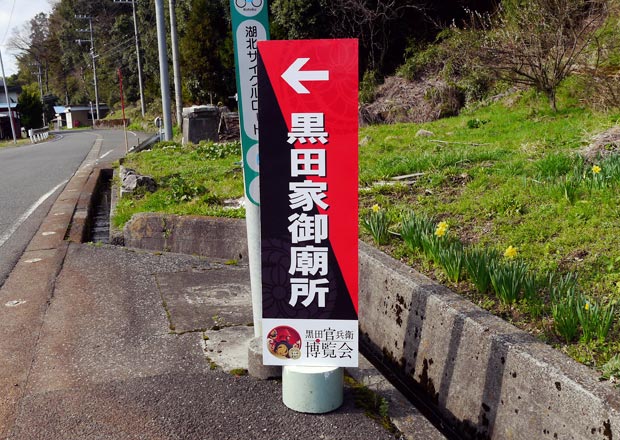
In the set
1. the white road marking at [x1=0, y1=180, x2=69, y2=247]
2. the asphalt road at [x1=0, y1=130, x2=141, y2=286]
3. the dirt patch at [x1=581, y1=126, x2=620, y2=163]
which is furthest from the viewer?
the white road marking at [x1=0, y1=180, x2=69, y2=247]

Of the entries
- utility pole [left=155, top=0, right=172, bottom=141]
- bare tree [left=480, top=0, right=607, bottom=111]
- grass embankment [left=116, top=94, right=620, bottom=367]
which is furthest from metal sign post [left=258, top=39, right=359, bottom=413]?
utility pole [left=155, top=0, right=172, bottom=141]

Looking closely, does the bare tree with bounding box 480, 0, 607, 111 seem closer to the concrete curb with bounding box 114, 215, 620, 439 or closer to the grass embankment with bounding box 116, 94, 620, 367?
the grass embankment with bounding box 116, 94, 620, 367

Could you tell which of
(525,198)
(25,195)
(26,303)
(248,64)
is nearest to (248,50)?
(248,64)

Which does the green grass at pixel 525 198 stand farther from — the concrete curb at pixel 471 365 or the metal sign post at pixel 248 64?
the metal sign post at pixel 248 64

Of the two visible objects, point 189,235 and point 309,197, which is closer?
point 309,197

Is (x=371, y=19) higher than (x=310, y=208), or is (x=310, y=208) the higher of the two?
(x=371, y=19)

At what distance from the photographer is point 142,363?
3416mm

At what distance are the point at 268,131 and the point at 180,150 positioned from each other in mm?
11163

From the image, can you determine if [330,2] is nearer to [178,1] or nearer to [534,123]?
[534,123]

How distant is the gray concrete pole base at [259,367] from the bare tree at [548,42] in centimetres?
802

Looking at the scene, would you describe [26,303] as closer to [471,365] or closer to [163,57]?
[471,365]

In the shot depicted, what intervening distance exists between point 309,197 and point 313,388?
95cm

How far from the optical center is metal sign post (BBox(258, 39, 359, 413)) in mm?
2471

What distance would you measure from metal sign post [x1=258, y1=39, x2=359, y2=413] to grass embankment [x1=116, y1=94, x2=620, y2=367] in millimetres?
1005
